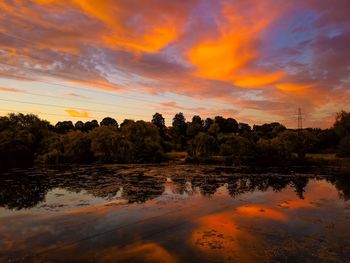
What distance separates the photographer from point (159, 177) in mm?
44781

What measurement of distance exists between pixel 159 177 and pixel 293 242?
28.5 metres

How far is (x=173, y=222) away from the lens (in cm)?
2173

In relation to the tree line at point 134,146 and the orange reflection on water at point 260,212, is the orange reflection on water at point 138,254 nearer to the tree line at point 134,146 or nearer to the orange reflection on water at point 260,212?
the orange reflection on water at point 260,212

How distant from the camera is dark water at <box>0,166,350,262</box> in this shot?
15.8m

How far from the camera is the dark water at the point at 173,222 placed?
15750mm

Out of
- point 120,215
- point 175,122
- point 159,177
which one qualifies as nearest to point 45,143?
point 159,177

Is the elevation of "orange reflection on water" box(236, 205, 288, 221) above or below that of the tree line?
below

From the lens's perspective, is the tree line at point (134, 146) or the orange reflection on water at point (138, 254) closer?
the orange reflection on water at point (138, 254)

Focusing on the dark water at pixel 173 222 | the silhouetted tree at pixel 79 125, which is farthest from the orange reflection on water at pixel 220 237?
the silhouetted tree at pixel 79 125

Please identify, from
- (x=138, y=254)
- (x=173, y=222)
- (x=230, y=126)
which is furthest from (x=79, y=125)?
(x=138, y=254)

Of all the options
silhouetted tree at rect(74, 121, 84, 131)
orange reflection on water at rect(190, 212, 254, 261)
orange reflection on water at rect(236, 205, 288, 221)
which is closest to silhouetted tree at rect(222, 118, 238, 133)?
silhouetted tree at rect(74, 121, 84, 131)

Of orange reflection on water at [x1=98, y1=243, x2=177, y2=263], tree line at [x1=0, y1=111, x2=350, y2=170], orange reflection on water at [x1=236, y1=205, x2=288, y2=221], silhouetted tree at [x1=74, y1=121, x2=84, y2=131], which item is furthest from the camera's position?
silhouetted tree at [x1=74, y1=121, x2=84, y2=131]

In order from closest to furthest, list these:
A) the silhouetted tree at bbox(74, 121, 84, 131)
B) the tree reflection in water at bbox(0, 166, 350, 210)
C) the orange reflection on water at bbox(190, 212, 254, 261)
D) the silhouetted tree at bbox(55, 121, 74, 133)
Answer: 1. the orange reflection on water at bbox(190, 212, 254, 261)
2. the tree reflection in water at bbox(0, 166, 350, 210)
3. the silhouetted tree at bbox(55, 121, 74, 133)
4. the silhouetted tree at bbox(74, 121, 84, 131)

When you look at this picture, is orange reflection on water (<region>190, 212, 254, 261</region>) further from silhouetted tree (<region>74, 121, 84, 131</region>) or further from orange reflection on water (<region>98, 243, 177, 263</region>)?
silhouetted tree (<region>74, 121, 84, 131</region>)
